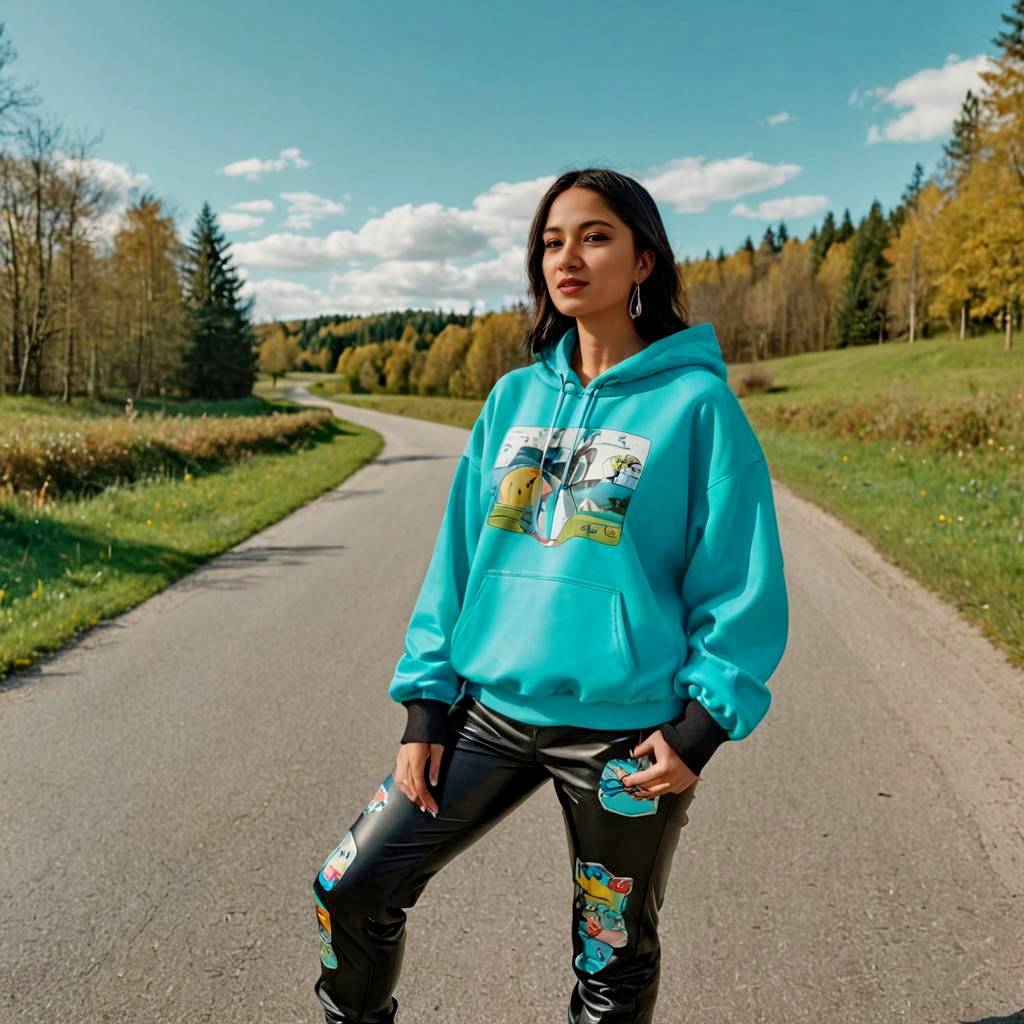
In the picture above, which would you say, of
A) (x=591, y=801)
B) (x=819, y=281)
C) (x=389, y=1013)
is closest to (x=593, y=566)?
(x=591, y=801)

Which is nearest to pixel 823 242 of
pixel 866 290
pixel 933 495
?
pixel 866 290

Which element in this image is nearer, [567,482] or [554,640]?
[554,640]

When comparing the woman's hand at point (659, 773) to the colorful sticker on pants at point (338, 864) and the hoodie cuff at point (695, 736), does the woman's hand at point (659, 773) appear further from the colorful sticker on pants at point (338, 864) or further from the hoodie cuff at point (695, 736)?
the colorful sticker on pants at point (338, 864)

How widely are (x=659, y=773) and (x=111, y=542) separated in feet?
27.0

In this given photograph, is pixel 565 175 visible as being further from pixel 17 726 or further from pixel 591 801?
pixel 17 726

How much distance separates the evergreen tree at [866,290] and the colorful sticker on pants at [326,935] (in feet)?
258

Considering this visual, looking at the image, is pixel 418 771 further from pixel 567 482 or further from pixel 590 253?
pixel 590 253

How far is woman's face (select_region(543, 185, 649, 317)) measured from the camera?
1800 millimetres

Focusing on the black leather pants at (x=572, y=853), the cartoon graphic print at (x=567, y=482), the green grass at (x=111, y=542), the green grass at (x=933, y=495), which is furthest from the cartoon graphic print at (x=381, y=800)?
the green grass at (x=933, y=495)

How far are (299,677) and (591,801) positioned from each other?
3.78 meters

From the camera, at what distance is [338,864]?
1686 mm

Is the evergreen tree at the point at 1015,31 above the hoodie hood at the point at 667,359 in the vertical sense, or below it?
above

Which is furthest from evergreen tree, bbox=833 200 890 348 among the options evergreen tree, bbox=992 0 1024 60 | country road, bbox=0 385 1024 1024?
country road, bbox=0 385 1024 1024

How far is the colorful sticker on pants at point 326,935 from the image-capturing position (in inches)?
67.0
